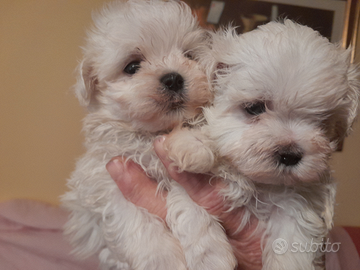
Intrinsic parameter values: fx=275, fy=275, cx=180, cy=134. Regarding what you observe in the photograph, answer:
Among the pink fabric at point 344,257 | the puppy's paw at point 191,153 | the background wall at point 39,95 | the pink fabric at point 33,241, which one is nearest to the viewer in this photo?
the puppy's paw at point 191,153

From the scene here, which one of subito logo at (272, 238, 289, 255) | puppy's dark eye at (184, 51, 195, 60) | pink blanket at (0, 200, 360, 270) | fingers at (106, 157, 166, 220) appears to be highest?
puppy's dark eye at (184, 51, 195, 60)

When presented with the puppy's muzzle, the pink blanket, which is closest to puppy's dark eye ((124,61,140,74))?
the puppy's muzzle

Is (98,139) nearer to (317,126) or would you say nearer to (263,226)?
(263,226)

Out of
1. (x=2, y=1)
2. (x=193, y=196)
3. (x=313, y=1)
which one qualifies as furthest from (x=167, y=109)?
(x=313, y=1)

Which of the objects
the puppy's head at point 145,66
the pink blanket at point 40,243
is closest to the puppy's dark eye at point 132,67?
the puppy's head at point 145,66

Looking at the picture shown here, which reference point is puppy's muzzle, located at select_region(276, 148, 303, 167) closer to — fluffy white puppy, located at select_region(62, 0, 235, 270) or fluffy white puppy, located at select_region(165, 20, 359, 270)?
fluffy white puppy, located at select_region(165, 20, 359, 270)

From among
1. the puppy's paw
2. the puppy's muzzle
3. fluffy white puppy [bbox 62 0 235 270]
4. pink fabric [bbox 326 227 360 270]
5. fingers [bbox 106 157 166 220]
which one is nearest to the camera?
the puppy's muzzle

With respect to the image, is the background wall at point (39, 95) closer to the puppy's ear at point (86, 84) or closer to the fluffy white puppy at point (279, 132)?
the puppy's ear at point (86, 84)
